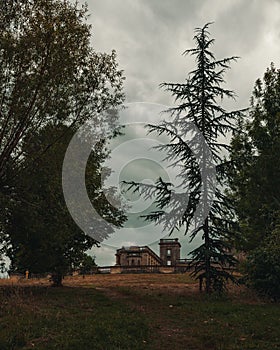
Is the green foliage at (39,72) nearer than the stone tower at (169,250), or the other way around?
the green foliage at (39,72)

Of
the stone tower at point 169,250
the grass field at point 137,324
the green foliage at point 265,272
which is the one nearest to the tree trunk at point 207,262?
the green foliage at point 265,272

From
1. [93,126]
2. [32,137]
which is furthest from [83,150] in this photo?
[32,137]

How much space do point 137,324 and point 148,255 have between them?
64095 mm

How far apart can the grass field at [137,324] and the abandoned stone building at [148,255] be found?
2047 inches

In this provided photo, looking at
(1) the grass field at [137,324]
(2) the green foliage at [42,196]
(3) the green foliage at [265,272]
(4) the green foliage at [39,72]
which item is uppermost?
(4) the green foliage at [39,72]

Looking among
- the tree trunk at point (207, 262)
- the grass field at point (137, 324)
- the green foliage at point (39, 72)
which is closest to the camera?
the grass field at point (137, 324)

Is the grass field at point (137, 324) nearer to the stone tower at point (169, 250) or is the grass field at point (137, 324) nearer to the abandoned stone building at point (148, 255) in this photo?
the abandoned stone building at point (148, 255)

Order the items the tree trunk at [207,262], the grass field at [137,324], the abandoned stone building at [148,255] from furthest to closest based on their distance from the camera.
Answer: the abandoned stone building at [148,255] → the tree trunk at [207,262] → the grass field at [137,324]

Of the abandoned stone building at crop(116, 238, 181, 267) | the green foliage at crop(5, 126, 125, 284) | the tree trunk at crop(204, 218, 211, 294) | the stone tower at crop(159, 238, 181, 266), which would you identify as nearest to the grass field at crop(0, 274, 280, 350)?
the tree trunk at crop(204, 218, 211, 294)

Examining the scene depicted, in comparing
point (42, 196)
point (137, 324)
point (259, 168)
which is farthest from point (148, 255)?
point (137, 324)

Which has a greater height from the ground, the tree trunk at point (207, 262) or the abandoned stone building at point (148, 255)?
→ the abandoned stone building at point (148, 255)

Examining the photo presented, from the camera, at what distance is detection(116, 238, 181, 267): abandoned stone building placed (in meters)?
73.2

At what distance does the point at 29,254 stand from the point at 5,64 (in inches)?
459

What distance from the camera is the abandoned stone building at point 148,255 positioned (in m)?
73.2
